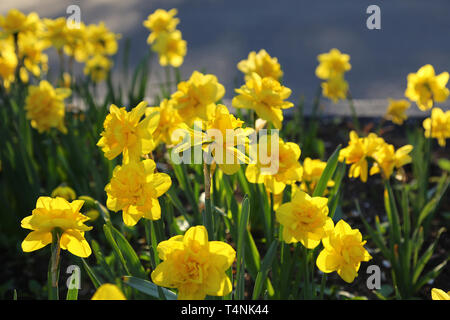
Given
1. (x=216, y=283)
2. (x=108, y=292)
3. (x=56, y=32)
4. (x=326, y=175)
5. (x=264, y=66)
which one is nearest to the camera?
(x=108, y=292)

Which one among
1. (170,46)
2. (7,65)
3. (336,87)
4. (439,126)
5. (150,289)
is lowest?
(150,289)

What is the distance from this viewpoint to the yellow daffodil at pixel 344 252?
3.48ft

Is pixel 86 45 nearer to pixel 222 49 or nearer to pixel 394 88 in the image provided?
pixel 222 49

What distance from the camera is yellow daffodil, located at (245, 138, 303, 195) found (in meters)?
1.17

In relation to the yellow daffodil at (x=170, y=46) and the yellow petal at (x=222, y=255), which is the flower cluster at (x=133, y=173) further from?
the yellow daffodil at (x=170, y=46)

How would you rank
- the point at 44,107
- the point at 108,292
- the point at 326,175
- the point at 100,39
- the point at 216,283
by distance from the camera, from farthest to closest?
the point at 100,39 → the point at 44,107 → the point at 326,175 → the point at 216,283 → the point at 108,292

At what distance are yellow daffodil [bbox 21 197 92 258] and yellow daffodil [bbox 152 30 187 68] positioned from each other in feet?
5.58

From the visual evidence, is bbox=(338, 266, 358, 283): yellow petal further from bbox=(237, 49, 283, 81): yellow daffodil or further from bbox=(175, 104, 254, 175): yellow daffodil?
bbox=(237, 49, 283, 81): yellow daffodil

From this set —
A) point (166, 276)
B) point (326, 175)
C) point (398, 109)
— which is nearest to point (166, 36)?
point (398, 109)

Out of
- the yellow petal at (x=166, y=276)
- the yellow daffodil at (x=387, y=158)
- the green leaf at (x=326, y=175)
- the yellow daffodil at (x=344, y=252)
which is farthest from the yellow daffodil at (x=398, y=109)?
the yellow petal at (x=166, y=276)

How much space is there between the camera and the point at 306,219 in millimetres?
1061

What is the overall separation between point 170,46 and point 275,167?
1.63m

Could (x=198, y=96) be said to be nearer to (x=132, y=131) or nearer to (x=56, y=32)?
(x=132, y=131)
